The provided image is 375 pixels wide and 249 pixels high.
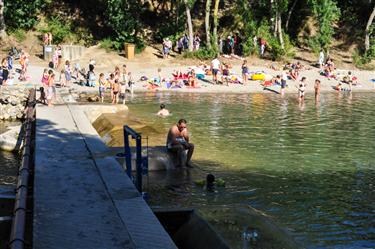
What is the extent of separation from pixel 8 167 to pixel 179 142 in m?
5.29

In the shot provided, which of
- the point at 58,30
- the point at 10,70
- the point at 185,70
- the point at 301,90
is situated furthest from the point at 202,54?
the point at 10,70

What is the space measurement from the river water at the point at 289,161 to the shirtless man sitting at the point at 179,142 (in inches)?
23.4

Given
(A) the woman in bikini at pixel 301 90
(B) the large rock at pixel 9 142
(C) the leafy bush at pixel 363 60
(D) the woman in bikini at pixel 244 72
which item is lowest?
(B) the large rock at pixel 9 142

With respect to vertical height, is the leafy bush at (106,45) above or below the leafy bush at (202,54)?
above

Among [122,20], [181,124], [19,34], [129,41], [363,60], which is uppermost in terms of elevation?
[122,20]

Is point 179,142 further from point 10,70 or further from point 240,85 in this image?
point 10,70

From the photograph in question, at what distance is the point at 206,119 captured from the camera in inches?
966

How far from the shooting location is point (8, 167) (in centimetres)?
1670

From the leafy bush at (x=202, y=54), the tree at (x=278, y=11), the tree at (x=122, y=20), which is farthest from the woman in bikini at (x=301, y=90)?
the tree at (x=122, y=20)

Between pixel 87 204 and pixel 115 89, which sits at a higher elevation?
pixel 115 89

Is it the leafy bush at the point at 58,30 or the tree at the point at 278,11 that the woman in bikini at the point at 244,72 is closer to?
the tree at the point at 278,11

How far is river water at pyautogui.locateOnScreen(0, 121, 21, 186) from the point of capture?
15.0 m

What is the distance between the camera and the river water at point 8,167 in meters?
15.0

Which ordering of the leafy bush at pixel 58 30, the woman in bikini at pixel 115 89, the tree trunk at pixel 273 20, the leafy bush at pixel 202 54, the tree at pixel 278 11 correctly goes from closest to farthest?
1. the woman in bikini at pixel 115 89
2. the leafy bush at pixel 202 54
3. the tree at pixel 278 11
4. the tree trunk at pixel 273 20
5. the leafy bush at pixel 58 30
